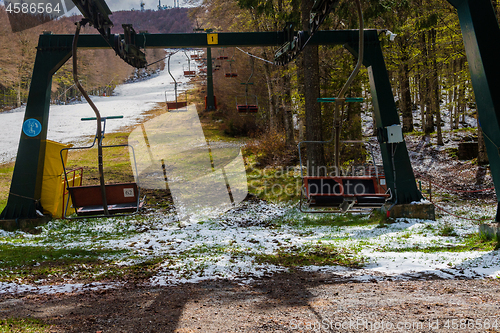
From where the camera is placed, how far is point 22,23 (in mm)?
47906

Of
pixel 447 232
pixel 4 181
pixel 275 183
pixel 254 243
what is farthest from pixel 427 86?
pixel 4 181

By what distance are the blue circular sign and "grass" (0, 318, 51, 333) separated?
5809 millimetres

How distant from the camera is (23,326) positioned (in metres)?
3.46

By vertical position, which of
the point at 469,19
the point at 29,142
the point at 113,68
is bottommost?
the point at 29,142

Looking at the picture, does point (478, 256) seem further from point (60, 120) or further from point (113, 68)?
point (113, 68)

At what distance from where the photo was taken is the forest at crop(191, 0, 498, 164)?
12.0 meters

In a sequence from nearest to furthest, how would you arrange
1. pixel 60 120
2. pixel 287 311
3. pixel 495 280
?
1. pixel 287 311
2. pixel 495 280
3. pixel 60 120

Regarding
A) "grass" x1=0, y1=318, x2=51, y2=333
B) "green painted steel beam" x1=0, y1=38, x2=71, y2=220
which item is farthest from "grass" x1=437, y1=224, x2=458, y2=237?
"green painted steel beam" x1=0, y1=38, x2=71, y2=220

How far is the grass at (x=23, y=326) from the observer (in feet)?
11.0

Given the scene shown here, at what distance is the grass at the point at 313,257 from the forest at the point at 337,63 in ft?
19.0

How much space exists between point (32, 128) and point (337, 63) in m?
11.6

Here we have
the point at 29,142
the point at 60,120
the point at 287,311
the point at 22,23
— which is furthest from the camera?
the point at 22,23

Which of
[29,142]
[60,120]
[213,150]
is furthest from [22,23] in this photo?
[29,142]

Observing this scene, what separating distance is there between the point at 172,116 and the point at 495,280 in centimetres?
3864
